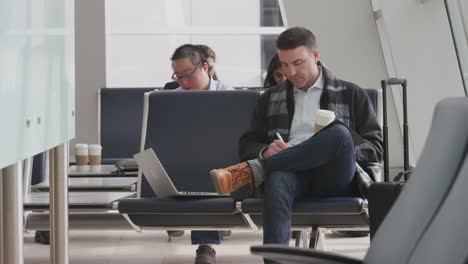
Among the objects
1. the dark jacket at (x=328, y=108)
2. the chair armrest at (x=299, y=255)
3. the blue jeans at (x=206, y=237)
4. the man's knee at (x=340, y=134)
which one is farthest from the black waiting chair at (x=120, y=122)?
the chair armrest at (x=299, y=255)

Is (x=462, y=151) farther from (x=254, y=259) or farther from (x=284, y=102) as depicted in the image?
(x=254, y=259)

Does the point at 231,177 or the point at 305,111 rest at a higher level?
the point at 305,111

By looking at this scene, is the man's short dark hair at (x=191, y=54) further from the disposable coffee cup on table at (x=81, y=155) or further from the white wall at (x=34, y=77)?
the white wall at (x=34, y=77)

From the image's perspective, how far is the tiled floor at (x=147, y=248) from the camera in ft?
18.3

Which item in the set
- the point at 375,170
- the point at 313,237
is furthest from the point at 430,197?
the point at 375,170

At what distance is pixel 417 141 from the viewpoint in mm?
8562

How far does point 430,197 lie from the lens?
2.38 metres

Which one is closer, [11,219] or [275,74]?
[11,219]

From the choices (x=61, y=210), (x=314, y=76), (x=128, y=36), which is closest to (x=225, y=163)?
(x=314, y=76)

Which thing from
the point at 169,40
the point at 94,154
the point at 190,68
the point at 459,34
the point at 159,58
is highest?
the point at 169,40

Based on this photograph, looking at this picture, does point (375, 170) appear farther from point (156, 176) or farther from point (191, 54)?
point (191, 54)

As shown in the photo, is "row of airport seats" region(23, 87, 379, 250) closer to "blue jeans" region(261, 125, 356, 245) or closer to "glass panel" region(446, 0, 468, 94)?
"blue jeans" region(261, 125, 356, 245)

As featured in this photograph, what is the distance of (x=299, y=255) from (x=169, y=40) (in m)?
8.57

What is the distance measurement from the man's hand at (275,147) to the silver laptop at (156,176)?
0.92ft
